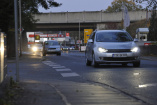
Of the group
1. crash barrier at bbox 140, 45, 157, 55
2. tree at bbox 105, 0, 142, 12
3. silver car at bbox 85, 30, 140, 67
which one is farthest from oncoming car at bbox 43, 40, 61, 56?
tree at bbox 105, 0, 142, 12

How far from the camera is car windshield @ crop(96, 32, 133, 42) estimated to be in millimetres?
17406

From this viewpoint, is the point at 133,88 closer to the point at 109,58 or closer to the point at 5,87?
the point at 5,87

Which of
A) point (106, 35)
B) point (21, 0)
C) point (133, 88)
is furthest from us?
point (21, 0)

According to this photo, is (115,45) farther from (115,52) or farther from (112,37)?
(112,37)

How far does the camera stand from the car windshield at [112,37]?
17.4m

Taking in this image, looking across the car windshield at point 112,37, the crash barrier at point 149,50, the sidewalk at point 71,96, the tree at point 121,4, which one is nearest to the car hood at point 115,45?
the car windshield at point 112,37

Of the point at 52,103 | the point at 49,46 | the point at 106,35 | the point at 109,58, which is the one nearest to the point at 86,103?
the point at 52,103

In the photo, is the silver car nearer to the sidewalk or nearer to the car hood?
the car hood

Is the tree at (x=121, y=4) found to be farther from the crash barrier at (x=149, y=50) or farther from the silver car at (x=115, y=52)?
the silver car at (x=115, y=52)

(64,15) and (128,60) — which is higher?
(64,15)

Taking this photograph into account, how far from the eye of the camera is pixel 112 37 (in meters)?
17.5

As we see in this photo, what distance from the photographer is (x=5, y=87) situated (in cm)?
831

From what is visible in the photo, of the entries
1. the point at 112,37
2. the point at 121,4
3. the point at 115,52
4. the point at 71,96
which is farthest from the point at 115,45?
the point at 121,4

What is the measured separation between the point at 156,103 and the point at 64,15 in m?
60.1
